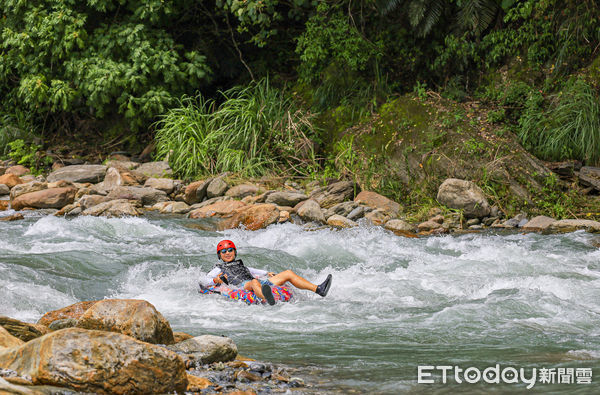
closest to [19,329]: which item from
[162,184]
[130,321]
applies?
[130,321]

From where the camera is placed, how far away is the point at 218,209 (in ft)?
32.7

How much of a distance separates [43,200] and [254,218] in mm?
3790

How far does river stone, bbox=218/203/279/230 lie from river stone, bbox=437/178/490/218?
2443 millimetres

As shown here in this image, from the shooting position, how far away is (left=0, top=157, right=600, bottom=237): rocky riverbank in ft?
29.8

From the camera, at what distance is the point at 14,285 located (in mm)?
5730

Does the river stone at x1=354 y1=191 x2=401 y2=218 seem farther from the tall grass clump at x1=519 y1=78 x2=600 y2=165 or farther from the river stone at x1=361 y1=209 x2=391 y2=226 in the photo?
the tall grass clump at x1=519 y1=78 x2=600 y2=165

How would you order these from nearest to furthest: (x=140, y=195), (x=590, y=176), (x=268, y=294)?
(x=268, y=294) → (x=590, y=176) → (x=140, y=195)

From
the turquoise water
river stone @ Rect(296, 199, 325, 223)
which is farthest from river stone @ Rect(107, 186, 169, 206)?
river stone @ Rect(296, 199, 325, 223)

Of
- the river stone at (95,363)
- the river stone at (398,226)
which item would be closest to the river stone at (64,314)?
the river stone at (95,363)

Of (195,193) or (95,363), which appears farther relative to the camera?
(195,193)

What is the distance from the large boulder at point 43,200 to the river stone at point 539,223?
712 cm

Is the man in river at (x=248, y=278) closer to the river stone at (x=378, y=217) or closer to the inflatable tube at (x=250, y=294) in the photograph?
the inflatable tube at (x=250, y=294)

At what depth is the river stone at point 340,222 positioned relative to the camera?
8.92 metres

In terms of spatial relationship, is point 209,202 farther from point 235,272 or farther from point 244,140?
point 235,272
